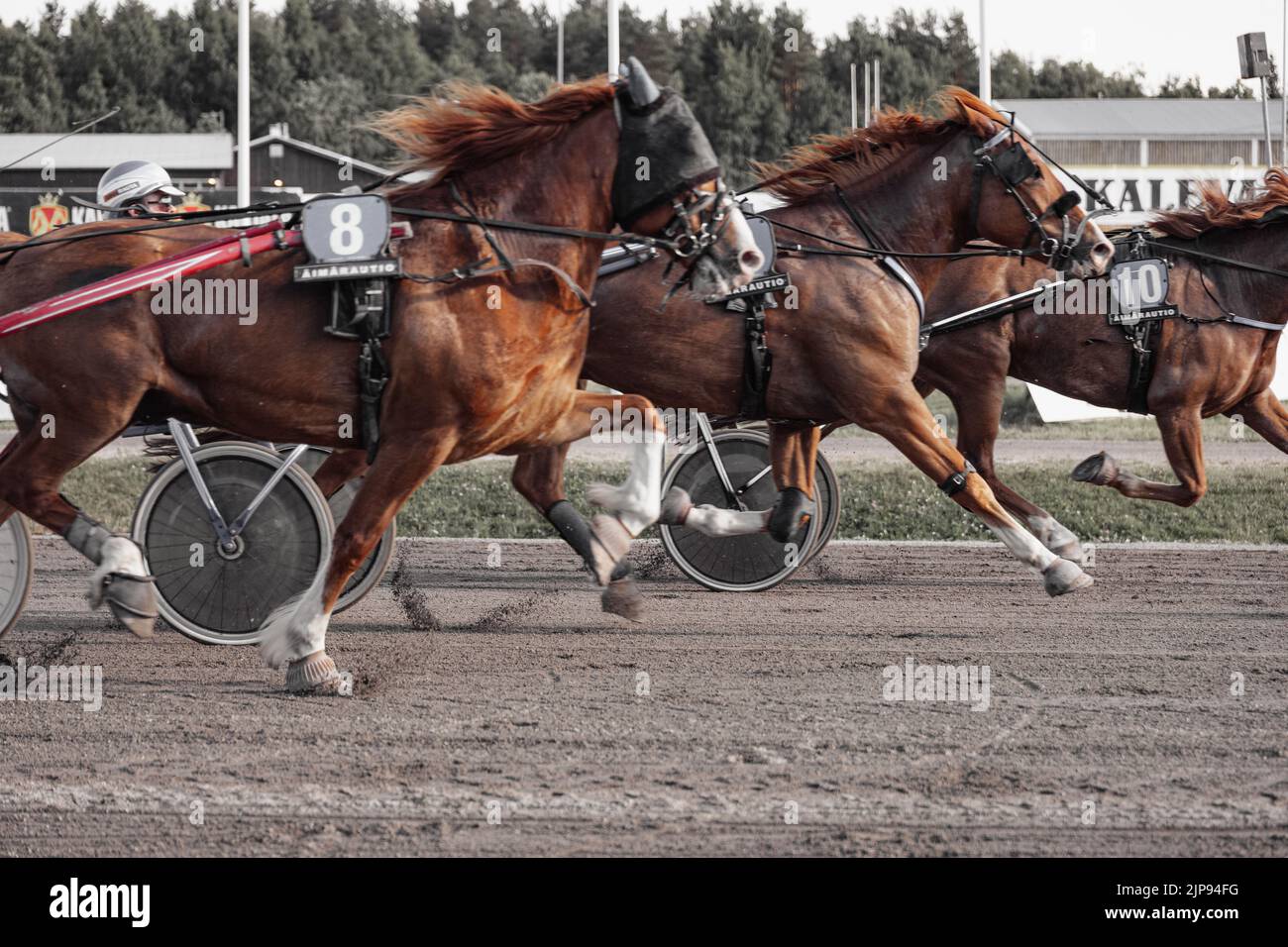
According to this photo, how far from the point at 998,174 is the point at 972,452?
71.1 inches

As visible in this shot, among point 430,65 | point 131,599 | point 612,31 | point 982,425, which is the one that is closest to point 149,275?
point 131,599

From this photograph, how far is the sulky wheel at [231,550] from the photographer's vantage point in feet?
22.6

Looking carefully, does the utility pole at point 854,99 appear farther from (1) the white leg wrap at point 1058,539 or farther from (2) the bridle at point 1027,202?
(2) the bridle at point 1027,202

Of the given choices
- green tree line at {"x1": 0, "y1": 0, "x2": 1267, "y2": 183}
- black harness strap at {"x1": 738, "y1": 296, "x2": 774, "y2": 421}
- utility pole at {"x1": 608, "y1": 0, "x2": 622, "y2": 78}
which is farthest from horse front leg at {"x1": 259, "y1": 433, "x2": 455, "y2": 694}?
green tree line at {"x1": 0, "y1": 0, "x2": 1267, "y2": 183}

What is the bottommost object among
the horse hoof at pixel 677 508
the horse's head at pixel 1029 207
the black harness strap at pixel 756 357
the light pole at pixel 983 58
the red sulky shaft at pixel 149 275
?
the horse hoof at pixel 677 508

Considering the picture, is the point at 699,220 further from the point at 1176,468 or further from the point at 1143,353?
the point at 1176,468

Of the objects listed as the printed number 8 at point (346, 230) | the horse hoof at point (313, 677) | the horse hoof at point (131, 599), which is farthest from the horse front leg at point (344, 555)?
the printed number 8 at point (346, 230)

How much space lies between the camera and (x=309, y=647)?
233 inches

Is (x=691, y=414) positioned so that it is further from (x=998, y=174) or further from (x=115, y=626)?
(x=115, y=626)

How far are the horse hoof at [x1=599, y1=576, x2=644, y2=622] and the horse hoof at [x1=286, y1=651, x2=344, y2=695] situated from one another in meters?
1.18

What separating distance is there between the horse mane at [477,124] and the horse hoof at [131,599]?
168cm

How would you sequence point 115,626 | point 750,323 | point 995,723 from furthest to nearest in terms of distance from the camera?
point 115,626, point 750,323, point 995,723

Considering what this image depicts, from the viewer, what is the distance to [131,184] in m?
7.81

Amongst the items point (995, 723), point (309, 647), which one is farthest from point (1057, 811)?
point (309, 647)
